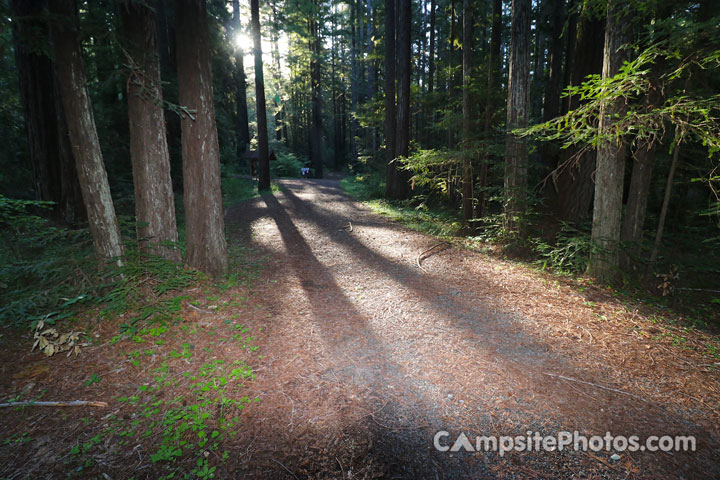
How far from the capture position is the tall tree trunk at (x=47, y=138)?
8305 mm

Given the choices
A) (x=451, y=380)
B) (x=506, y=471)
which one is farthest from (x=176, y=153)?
(x=506, y=471)

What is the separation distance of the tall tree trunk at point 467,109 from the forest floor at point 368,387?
13.8ft

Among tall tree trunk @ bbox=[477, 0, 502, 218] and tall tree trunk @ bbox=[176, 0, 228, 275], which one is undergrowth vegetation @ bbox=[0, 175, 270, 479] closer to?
tall tree trunk @ bbox=[176, 0, 228, 275]

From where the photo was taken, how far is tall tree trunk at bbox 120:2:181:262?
16.2 ft

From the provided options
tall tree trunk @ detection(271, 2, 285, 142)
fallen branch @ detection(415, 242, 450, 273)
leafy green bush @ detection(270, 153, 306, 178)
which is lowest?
fallen branch @ detection(415, 242, 450, 273)

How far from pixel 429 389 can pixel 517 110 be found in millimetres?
6616

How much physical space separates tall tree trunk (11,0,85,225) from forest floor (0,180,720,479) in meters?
6.26

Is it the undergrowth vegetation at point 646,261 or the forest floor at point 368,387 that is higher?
the undergrowth vegetation at point 646,261

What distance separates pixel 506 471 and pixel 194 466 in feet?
7.60

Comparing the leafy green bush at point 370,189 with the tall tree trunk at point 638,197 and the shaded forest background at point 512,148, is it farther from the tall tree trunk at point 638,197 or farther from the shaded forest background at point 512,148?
the tall tree trunk at point 638,197

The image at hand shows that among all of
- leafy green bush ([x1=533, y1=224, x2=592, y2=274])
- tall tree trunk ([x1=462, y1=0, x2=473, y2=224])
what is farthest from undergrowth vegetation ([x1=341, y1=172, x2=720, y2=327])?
tall tree trunk ([x1=462, y1=0, x2=473, y2=224])

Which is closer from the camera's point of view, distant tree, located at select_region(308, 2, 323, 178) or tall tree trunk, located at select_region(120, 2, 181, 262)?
tall tree trunk, located at select_region(120, 2, 181, 262)

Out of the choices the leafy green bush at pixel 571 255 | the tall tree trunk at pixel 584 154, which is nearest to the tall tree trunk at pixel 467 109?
A: the tall tree trunk at pixel 584 154

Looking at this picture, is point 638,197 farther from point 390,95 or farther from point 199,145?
point 390,95
